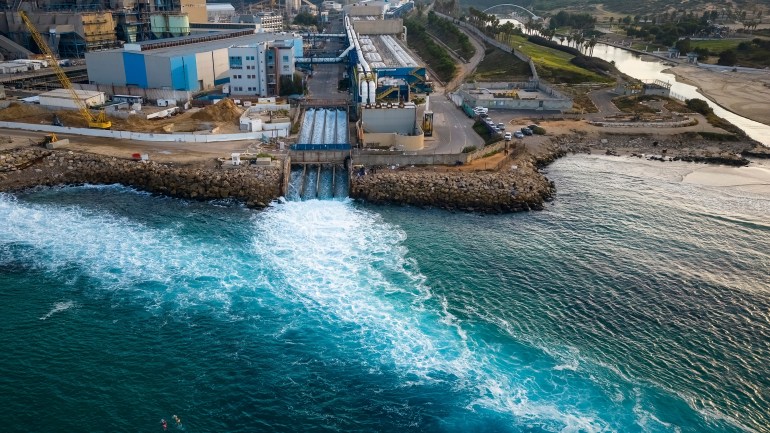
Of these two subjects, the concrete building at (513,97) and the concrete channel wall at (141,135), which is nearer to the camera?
the concrete channel wall at (141,135)

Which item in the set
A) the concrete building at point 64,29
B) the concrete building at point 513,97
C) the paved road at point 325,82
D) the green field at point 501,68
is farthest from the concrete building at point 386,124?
the concrete building at point 64,29

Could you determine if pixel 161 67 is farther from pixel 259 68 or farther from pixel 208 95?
pixel 259 68

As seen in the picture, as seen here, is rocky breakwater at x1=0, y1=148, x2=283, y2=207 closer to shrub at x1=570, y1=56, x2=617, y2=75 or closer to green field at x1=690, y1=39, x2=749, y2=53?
shrub at x1=570, y1=56, x2=617, y2=75

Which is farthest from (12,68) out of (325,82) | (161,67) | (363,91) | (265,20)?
(265,20)

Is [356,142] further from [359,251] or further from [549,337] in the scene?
[549,337]

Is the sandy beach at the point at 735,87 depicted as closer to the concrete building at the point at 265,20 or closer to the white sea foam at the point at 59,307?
the white sea foam at the point at 59,307

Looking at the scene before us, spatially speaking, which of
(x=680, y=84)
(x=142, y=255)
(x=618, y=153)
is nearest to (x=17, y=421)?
(x=142, y=255)
